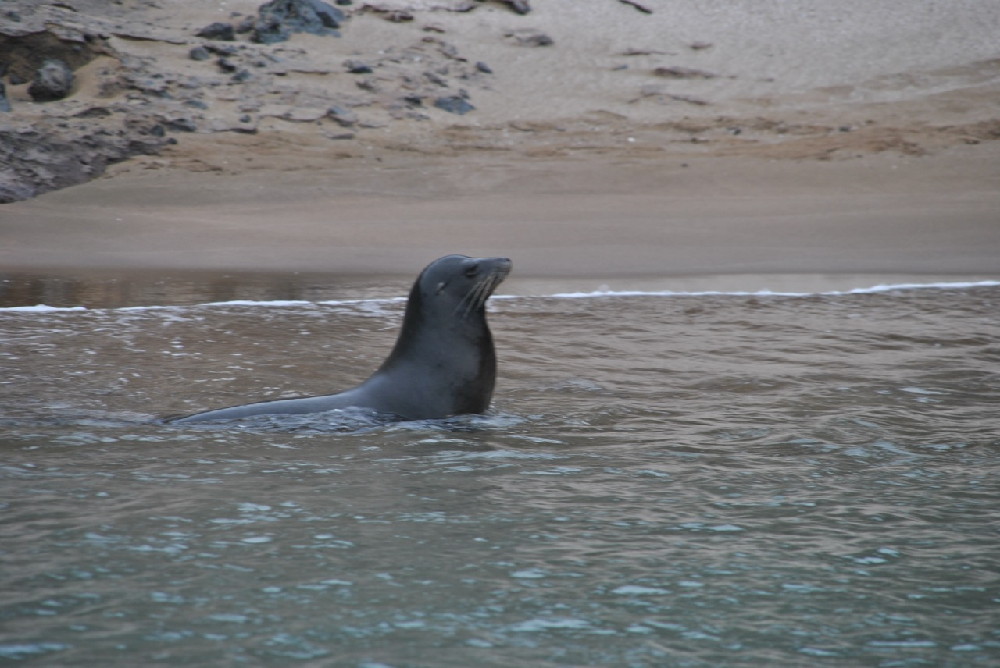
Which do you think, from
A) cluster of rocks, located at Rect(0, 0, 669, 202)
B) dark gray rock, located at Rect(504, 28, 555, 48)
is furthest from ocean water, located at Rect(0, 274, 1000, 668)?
dark gray rock, located at Rect(504, 28, 555, 48)

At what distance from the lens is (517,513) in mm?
3680

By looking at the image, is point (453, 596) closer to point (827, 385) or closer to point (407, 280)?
point (827, 385)

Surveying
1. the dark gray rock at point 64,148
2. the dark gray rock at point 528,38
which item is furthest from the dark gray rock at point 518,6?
the dark gray rock at point 64,148

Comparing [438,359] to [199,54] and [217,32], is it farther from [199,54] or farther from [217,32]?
[217,32]

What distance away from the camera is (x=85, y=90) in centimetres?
1672

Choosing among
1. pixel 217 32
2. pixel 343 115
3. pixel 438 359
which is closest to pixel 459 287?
pixel 438 359

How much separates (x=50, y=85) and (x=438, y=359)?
13331 millimetres

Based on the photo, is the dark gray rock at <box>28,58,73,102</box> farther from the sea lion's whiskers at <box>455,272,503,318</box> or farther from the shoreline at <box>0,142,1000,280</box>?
the sea lion's whiskers at <box>455,272,503,318</box>

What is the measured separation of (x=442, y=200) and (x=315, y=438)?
8.68 metres

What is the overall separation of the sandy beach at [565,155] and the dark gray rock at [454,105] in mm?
200

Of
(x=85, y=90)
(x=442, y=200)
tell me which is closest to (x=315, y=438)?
(x=442, y=200)

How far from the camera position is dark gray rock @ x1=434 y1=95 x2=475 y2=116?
59.5ft

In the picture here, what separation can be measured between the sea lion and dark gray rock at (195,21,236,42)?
51.8 feet

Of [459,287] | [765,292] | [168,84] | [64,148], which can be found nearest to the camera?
[459,287]
